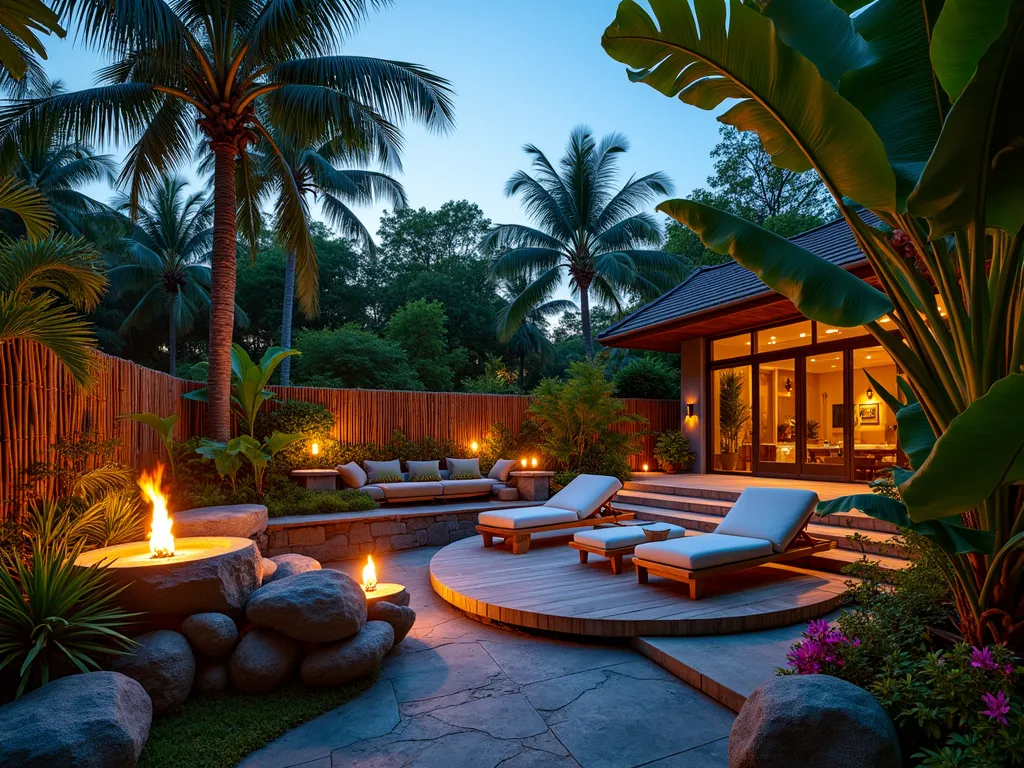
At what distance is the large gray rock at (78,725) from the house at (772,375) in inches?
355

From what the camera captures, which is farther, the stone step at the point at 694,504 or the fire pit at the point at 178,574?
the stone step at the point at 694,504

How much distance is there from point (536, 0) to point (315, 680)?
13.9 meters

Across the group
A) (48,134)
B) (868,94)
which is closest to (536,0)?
(48,134)

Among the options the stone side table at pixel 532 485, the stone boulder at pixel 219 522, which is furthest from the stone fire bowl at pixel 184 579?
the stone side table at pixel 532 485

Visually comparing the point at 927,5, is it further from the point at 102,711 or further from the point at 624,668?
the point at 102,711

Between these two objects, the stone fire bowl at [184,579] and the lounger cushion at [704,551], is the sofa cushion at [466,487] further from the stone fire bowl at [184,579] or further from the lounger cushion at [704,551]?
the stone fire bowl at [184,579]

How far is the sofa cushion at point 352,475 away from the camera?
30.7ft

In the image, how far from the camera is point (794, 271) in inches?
101

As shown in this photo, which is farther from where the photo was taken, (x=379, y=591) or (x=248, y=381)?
(x=248, y=381)

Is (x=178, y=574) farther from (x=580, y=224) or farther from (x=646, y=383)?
(x=580, y=224)

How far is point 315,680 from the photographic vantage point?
352 centimetres

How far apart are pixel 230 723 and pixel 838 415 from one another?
10.5m

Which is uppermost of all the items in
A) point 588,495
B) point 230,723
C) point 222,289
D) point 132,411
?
point 222,289

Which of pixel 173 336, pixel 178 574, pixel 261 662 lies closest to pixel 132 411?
pixel 178 574
